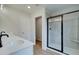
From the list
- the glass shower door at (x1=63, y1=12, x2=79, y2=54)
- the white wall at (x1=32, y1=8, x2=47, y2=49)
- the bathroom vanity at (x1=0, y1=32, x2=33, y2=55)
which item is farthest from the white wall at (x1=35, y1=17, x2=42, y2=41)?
the glass shower door at (x1=63, y1=12, x2=79, y2=54)

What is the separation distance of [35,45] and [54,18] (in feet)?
2.05

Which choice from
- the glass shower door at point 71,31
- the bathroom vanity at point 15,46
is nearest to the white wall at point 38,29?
the bathroom vanity at point 15,46

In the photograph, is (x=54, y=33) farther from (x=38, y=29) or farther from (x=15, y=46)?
(x=15, y=46)

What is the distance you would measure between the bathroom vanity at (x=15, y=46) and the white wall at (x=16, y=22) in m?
0.08

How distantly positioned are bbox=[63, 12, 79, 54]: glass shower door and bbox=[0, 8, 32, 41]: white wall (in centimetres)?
84

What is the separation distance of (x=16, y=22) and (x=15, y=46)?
384 mm

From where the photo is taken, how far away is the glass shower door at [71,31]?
6.07 feet

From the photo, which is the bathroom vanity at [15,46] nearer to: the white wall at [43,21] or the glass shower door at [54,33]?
the white wall at [43,21]

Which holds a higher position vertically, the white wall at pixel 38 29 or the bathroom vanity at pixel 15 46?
the white wall at pixel 38 29

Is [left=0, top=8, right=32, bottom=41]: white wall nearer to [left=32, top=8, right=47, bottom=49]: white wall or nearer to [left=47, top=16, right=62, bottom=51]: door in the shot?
[left=32, top=8, right=47, bottom=49]: white wall

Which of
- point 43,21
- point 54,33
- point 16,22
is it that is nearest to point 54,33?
point 54,33

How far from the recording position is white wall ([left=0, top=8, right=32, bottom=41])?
4.33 feet
